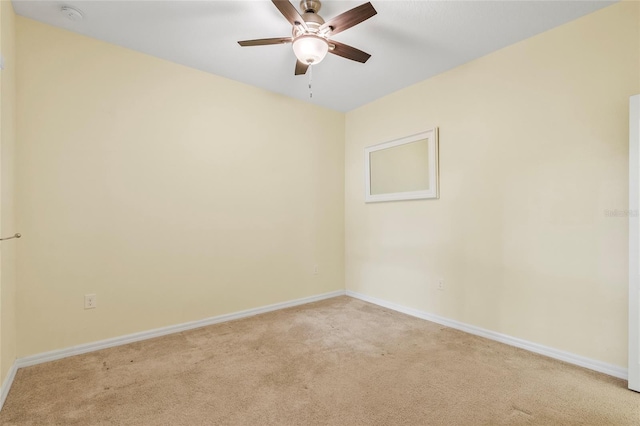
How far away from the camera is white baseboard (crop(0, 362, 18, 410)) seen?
5.67 ft

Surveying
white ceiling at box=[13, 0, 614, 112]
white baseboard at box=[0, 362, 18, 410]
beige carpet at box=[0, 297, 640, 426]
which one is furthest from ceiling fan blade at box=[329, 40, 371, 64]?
white baseboard at box=[0, 362, 18, 410]

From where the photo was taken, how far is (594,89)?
2.15 meters

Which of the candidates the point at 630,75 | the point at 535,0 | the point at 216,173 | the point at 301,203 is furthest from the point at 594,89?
the point at 216,173

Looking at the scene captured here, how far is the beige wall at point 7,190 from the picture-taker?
1.83 metres

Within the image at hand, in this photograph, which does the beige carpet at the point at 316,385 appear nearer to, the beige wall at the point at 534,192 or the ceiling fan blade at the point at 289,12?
the beige wall at the point at 534,192

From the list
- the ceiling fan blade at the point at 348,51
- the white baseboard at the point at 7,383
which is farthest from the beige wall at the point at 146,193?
the ceiling fan blade at the point at 348,51

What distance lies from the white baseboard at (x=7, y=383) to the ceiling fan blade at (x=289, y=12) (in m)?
2.77

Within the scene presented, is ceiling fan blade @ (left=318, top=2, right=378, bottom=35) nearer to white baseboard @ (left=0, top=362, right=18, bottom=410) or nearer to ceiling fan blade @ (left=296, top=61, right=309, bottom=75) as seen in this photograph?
ceiling fan blade @ (left=296, top=61, right=309, bottom=75)

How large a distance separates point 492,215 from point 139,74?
3447 millimetres

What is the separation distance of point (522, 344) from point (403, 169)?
79.1 inches

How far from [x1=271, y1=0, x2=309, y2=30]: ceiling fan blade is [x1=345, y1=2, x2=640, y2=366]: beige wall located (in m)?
1.84

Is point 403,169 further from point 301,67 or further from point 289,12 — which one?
point 289,12

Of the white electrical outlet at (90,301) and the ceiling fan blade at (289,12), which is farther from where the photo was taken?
the white electrical outlet at (90,301)

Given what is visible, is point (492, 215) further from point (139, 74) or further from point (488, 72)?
point (139, 74)
